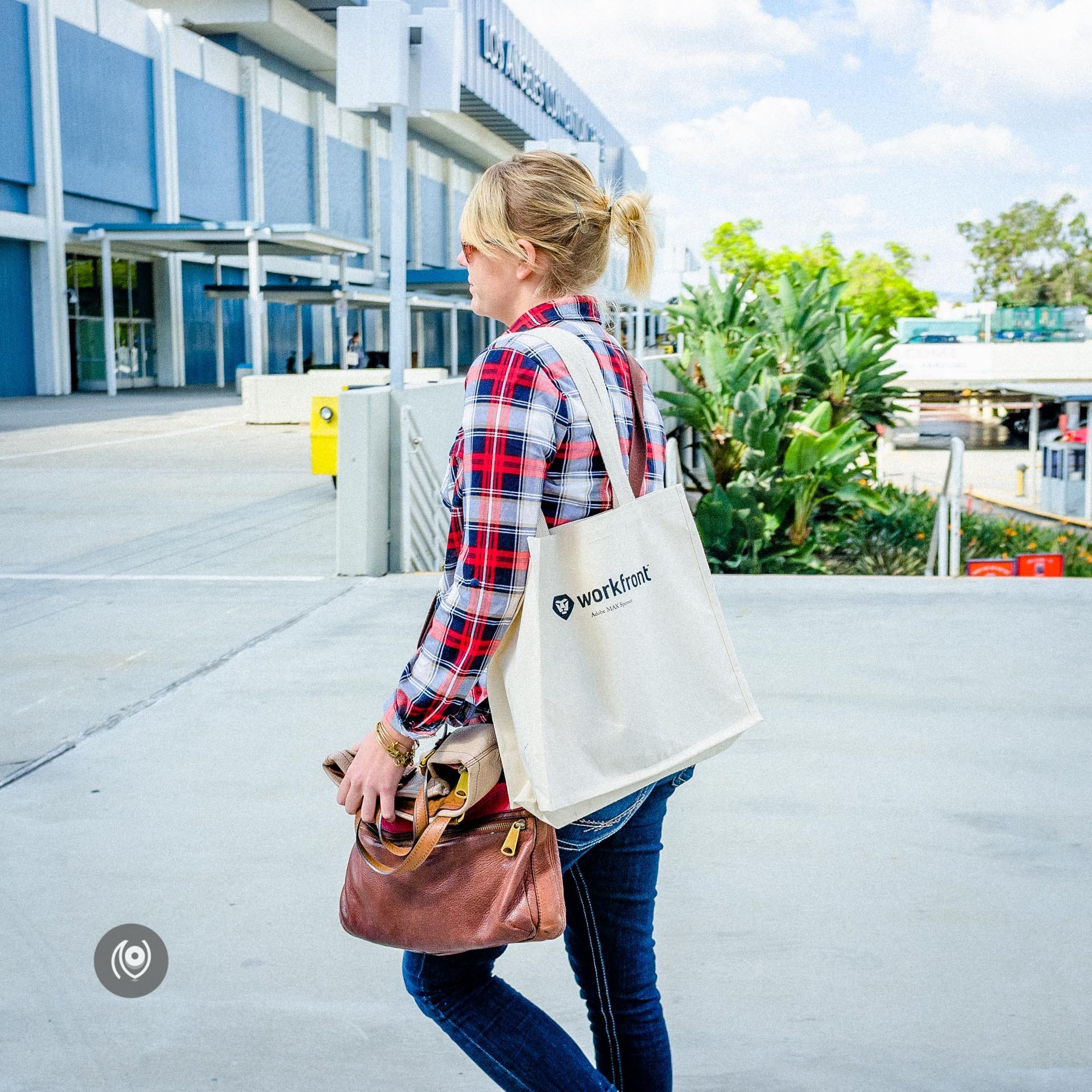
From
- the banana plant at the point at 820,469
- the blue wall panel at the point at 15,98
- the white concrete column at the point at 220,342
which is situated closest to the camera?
the banana plant at the point at 820,469

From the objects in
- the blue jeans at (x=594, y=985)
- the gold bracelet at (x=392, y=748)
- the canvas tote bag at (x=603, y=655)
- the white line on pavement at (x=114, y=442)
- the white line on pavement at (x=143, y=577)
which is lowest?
the white line on pavement at (x=143, y=577)

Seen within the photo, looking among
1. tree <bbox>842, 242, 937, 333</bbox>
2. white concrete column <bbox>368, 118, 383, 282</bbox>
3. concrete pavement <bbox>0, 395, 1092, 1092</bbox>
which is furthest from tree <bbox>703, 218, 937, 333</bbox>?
concrete pavement <bbox>0, 395, 1092, 1092</bbox>

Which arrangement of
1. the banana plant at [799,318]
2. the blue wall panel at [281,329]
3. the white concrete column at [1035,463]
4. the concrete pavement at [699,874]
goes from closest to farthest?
the concrete pavement at [699,874] < the banana plant at [799,318] < the white concrete column at [1035,463] < the blue wall panel at [281,329]

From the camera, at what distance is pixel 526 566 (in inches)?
66.7

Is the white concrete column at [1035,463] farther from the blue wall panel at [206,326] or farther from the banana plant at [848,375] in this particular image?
the blue wall panel at [206,326]

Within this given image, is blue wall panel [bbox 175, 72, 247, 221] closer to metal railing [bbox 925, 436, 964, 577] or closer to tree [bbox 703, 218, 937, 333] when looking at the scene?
tree [bbox 703, 218, 937, 333]

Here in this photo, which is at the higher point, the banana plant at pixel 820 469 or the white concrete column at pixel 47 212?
the white concrete column at pixel 47 212

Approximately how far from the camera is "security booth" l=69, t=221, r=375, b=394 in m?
30.4

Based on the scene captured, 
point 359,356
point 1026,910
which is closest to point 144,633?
point 1026,910

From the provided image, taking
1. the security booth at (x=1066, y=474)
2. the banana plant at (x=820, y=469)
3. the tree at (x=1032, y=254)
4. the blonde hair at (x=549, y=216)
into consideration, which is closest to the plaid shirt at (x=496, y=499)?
the blonde hair at (x=549, y=216)

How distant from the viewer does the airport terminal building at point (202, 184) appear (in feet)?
102

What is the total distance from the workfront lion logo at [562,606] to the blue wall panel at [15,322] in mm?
31799

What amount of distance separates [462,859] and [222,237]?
104 feet

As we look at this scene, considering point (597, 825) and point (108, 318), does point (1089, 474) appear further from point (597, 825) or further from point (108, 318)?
point (108, 318)
